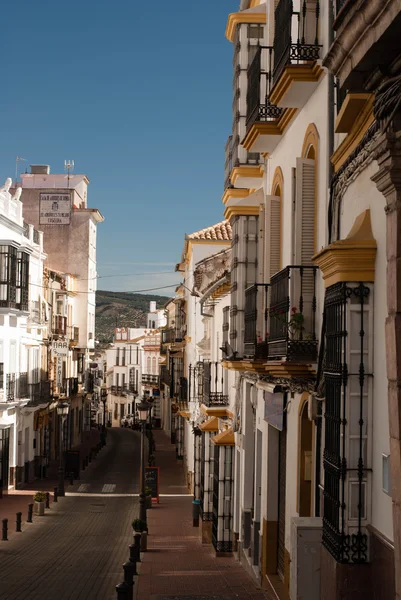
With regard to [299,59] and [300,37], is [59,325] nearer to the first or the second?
[300,37]

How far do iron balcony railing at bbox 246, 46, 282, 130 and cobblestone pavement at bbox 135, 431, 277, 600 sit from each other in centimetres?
658

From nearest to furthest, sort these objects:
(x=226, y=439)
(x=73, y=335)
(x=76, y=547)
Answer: (x=226, y=439), (x=76, y=547), (x=73, y=335)

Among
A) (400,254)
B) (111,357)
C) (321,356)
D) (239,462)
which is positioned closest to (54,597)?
(239,462)

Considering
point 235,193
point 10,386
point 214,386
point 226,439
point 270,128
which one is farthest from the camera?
point 10,386

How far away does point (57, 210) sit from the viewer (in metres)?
57.6

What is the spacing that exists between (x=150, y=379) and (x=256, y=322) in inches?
2940

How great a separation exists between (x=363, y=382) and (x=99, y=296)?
163 metres

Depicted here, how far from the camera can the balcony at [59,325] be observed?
48.1 meters

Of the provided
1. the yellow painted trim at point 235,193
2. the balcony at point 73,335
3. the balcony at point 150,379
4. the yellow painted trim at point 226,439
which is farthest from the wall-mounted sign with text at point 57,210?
the yellow painted trim at point 235,193

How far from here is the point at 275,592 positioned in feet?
40.9

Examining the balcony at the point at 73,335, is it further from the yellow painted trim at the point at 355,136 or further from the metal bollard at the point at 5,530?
the yellow painted trim at the point at 355,136

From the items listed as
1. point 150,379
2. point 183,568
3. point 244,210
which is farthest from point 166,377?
point 244,210

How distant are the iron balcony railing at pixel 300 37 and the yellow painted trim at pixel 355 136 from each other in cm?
162

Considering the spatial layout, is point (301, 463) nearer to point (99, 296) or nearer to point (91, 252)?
point (91, 252)
